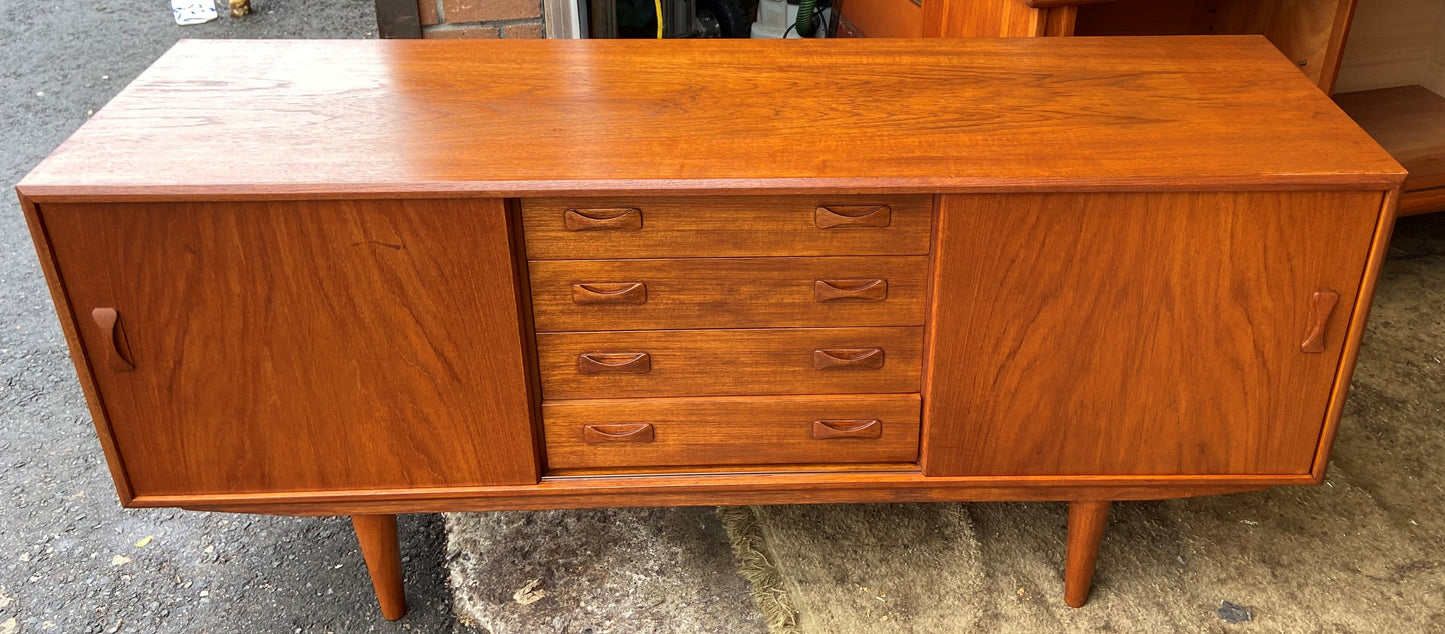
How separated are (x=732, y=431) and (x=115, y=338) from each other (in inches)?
26.6

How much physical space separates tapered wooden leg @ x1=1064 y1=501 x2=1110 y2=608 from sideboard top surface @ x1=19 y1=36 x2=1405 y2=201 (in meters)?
0.46

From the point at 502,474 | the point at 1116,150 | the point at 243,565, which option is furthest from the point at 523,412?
the point at 1116,150

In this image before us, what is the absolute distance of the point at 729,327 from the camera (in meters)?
1.26

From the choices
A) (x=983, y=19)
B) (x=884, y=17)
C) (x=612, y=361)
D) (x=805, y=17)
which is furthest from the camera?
(x=805, y=17)

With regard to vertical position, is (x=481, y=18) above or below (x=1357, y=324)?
above

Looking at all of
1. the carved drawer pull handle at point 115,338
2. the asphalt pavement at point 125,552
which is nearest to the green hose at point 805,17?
the asphalt pavement at point 125,552

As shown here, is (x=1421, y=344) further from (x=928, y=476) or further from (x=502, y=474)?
(x=502, y=474)

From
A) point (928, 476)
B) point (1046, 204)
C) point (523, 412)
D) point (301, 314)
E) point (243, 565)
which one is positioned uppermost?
point (1046, 204)

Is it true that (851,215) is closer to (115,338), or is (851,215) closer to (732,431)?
(732,431)

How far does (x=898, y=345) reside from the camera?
1.28 meters

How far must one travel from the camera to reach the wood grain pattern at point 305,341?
1136 mm

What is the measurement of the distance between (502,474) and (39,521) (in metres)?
0.84

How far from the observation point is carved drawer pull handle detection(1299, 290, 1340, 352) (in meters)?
1.20

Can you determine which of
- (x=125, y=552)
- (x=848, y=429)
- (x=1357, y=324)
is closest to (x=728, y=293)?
(x=848, y=429)
